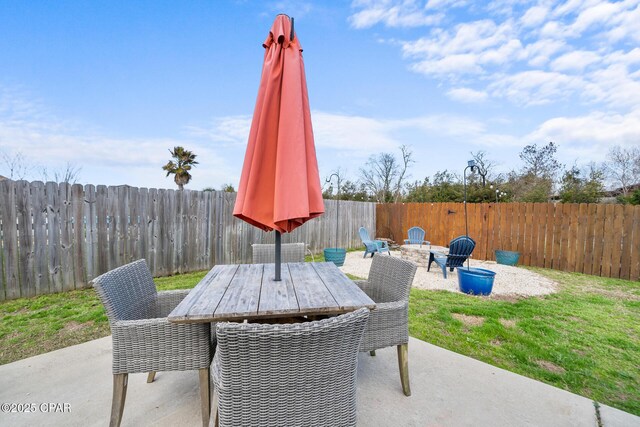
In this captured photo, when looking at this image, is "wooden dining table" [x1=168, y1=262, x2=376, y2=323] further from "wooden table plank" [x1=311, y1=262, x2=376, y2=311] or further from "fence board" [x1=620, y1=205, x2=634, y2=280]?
"fence board" [x1=620, y1=205, x2=634, y2=280]

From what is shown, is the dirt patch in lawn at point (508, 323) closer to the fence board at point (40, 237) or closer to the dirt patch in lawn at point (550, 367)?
the dirt patch in lawn at point (550, 367)

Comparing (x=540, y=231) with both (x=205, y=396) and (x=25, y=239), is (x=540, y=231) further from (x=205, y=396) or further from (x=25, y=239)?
(x=25, y=239)

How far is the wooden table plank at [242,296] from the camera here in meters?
1.34

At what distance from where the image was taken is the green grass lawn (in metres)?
2.16

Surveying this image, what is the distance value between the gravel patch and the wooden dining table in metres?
3.40

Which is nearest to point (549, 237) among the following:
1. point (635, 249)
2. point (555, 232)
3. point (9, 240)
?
point (555, 232)

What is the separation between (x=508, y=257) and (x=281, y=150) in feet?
24.5

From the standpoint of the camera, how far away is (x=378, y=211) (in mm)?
10703

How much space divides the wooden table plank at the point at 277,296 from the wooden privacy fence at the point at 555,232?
7423 millimetres

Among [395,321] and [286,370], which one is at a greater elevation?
[286,370]

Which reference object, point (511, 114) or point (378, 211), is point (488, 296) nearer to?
point (378, 211)

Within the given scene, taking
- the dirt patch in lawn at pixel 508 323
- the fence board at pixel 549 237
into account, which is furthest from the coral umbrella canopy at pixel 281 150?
the fence board at pixel 549 237

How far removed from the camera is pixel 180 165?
18359 millimetres

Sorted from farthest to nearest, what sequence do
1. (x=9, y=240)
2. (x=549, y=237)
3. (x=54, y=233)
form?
(x=549, y=237)
(x=54, y=233)
(x=9, y=240)
